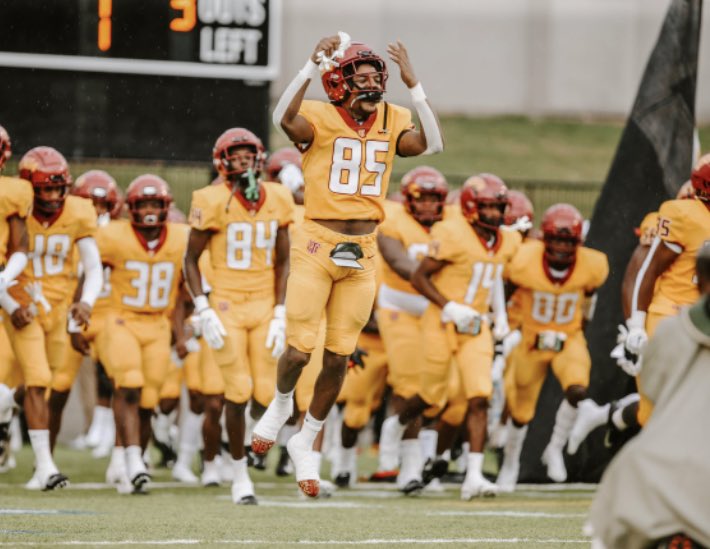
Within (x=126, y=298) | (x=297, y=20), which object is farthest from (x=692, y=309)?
(x=297, y=20)

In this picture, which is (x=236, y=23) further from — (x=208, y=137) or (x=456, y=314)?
(x=456, y=314)

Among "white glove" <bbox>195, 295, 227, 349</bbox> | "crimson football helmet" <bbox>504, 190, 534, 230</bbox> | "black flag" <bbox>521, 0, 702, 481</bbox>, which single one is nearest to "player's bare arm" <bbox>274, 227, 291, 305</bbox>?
"white glove" <bbox>195, 295, 227, 349</bbox>

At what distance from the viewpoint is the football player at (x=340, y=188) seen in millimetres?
6590

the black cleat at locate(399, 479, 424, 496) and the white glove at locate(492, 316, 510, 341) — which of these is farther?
the white glove at locate(492, 316, 510, 341)

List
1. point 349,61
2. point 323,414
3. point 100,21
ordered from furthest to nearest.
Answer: point 100,21
point 323,414
point 349,61

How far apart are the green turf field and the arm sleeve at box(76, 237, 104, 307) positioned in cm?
118

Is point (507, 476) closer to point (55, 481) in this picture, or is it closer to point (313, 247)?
point (55, 481)

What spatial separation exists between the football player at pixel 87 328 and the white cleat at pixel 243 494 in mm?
1572

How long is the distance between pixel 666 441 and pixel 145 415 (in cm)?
560

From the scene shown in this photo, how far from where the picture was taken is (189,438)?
33.3 feet

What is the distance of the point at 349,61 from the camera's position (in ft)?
21.5

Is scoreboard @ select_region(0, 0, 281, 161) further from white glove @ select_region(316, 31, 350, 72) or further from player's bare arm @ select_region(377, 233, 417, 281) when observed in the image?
white glove @ select_region(316, 31, 350, 72)

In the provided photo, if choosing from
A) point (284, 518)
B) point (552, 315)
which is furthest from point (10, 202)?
point (552, 315)

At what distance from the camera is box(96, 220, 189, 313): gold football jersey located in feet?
29.8
